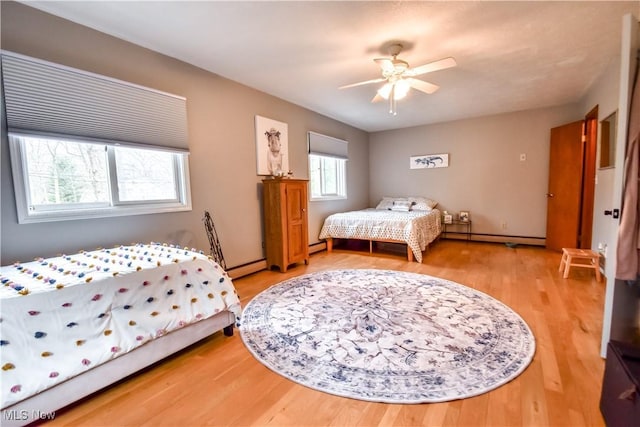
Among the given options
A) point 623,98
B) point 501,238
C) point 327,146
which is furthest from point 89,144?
point 501,238

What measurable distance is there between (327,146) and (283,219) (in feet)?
6.60

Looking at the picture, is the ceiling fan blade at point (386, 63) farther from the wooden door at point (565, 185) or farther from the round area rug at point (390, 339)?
the wooden door at point (565, 185)

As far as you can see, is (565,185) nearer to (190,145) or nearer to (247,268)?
(247,268)

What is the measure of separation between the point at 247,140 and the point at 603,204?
4290 mm

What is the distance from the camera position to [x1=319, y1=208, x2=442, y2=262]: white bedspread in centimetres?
410

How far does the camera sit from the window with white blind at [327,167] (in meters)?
4.74

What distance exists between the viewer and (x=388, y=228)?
431 centimetres

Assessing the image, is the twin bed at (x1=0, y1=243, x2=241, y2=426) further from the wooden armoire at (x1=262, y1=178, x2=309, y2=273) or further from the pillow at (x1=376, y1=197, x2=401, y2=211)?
the pillow at (x1=376, y1=197, x2=401, y2=211)

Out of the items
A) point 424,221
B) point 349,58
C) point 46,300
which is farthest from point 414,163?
point 46,300

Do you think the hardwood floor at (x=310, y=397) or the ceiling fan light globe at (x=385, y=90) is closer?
the hardwood floor at (x=310, y=397)

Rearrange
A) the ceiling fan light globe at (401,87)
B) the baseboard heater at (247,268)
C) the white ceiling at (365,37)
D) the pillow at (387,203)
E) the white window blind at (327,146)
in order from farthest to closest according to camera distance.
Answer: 1. the pillow at (387,203)
2. the white window blind at (327,146)
3. the baseboard heater at (247,268)
4. the ceiling fan light globe at (401,87)
5. the white ceiling at (365,37)

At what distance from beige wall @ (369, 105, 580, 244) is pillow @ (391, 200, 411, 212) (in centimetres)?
45

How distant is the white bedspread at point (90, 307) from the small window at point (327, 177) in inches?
120

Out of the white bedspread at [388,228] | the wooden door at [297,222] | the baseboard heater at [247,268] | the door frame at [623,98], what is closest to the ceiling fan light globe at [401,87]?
the door frame at [623,98]
